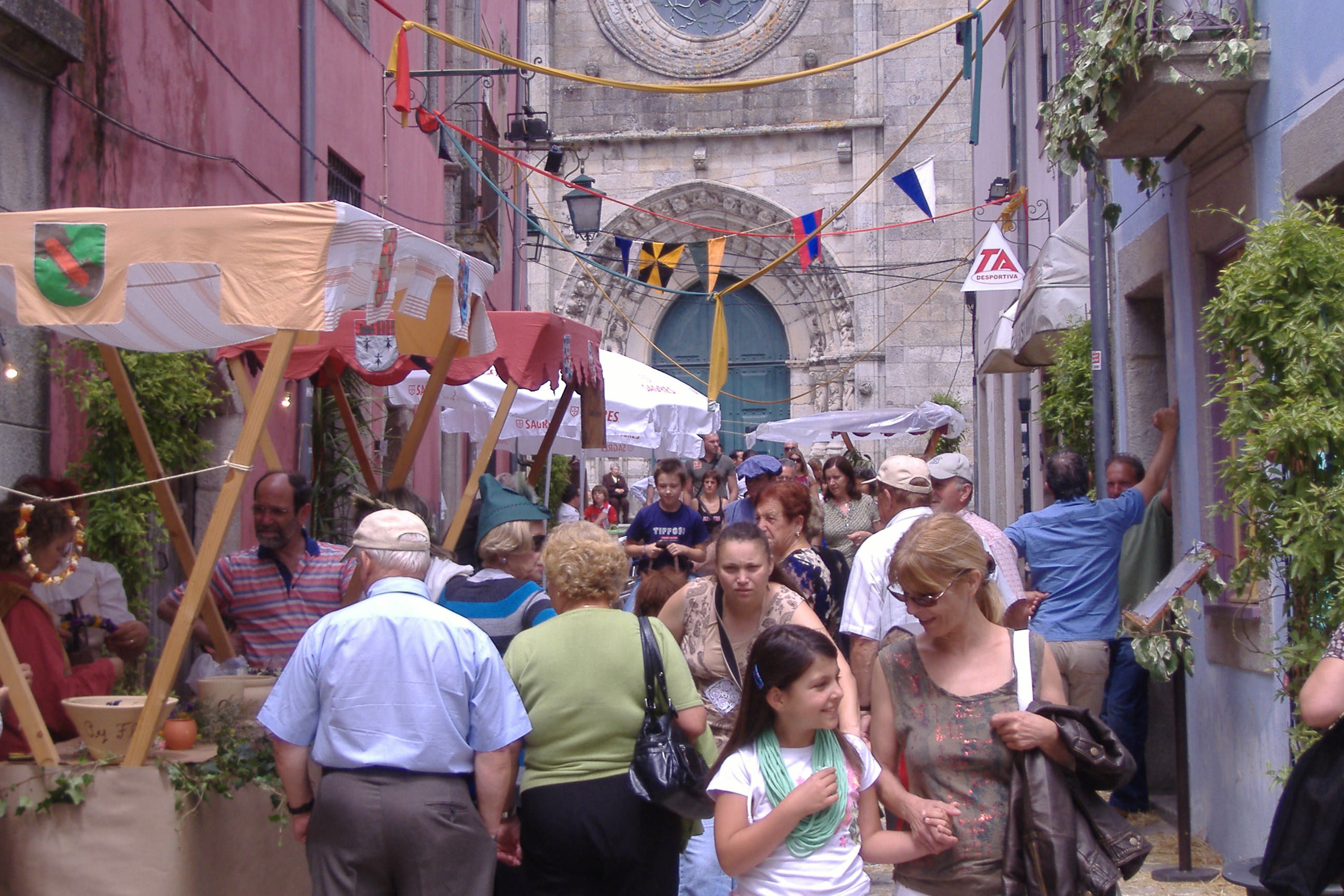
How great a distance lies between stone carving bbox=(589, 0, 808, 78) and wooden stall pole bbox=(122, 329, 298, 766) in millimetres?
21338

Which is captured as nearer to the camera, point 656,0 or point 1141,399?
point 1141,399

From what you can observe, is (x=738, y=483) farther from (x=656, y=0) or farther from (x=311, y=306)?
(x=656, y=0)

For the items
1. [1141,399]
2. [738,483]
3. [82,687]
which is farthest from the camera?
[738,483]

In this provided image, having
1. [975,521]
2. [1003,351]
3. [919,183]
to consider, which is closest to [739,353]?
[919,183]

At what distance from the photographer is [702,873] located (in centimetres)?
440

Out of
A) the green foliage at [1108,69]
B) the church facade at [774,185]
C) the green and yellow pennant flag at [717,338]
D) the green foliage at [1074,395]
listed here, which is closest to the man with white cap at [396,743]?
the green foliage at [1108,69]

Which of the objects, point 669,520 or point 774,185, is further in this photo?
point 774,185

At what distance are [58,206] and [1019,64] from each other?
10.1m

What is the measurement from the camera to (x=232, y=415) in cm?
840

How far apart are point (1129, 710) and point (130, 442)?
5.25 metres

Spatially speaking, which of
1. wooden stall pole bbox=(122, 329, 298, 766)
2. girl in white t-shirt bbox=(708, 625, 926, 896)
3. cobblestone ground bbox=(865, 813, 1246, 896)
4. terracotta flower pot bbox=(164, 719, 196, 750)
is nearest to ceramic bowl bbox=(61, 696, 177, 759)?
wooden stall pole bbox=(122, 329, 298, 766)

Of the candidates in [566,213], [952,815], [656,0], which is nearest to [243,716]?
[952,815]

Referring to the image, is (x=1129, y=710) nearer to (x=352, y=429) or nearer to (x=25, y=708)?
(x=352, y=429)

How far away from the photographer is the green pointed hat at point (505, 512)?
4902 millimetres
